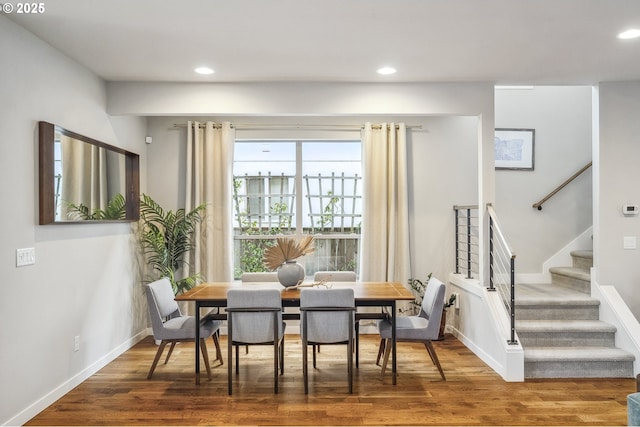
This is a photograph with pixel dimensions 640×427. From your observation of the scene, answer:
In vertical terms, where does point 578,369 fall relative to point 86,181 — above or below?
below

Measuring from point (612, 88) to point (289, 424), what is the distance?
160 inches

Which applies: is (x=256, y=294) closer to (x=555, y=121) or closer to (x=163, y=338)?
(x=163, y=338)

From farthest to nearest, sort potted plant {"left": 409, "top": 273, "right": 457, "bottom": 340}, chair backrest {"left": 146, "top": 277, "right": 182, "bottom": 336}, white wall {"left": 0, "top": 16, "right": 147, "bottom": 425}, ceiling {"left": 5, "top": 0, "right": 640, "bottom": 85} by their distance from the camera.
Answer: potted plant {"left": 409, "top": 273, "right": 457, "bottom": 340} < chair backrest {"left": 146, "top": 277, "right": 182, "bottom": 336} < white wall {"left": 0, "top": 16, "right": 147, "bottom": 425} < ceiling {"left": 5, "top": 0, "right": 640, "bottom": 85}

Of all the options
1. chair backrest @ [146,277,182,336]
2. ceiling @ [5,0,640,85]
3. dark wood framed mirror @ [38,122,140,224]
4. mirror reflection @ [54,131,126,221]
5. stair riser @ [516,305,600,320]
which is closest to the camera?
ceiling @ [5,0,640,85]

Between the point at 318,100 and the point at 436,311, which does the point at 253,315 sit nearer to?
the point at 436,311

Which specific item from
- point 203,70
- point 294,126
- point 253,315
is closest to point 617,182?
point 294,126

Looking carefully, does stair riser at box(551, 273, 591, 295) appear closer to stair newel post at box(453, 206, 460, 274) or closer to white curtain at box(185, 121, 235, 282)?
stair newel post at box(453, 206, 460, 274)

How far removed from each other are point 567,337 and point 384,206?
88.0 inches

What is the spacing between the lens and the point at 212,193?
5.47m

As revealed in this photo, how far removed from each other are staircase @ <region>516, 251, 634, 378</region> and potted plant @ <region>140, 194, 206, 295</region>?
3333 millimetres

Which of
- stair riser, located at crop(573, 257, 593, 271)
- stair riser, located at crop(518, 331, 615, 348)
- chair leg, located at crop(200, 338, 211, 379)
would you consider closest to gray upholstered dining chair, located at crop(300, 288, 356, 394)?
chair leg, located at crop(200, 338, 211, 379)

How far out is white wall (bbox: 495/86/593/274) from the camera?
566cm

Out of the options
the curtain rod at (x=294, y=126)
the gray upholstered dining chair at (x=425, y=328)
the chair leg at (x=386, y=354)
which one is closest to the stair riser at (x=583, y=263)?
the gray upholstered dining chair at (x=425, y=328)

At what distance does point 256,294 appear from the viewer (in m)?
3.55
